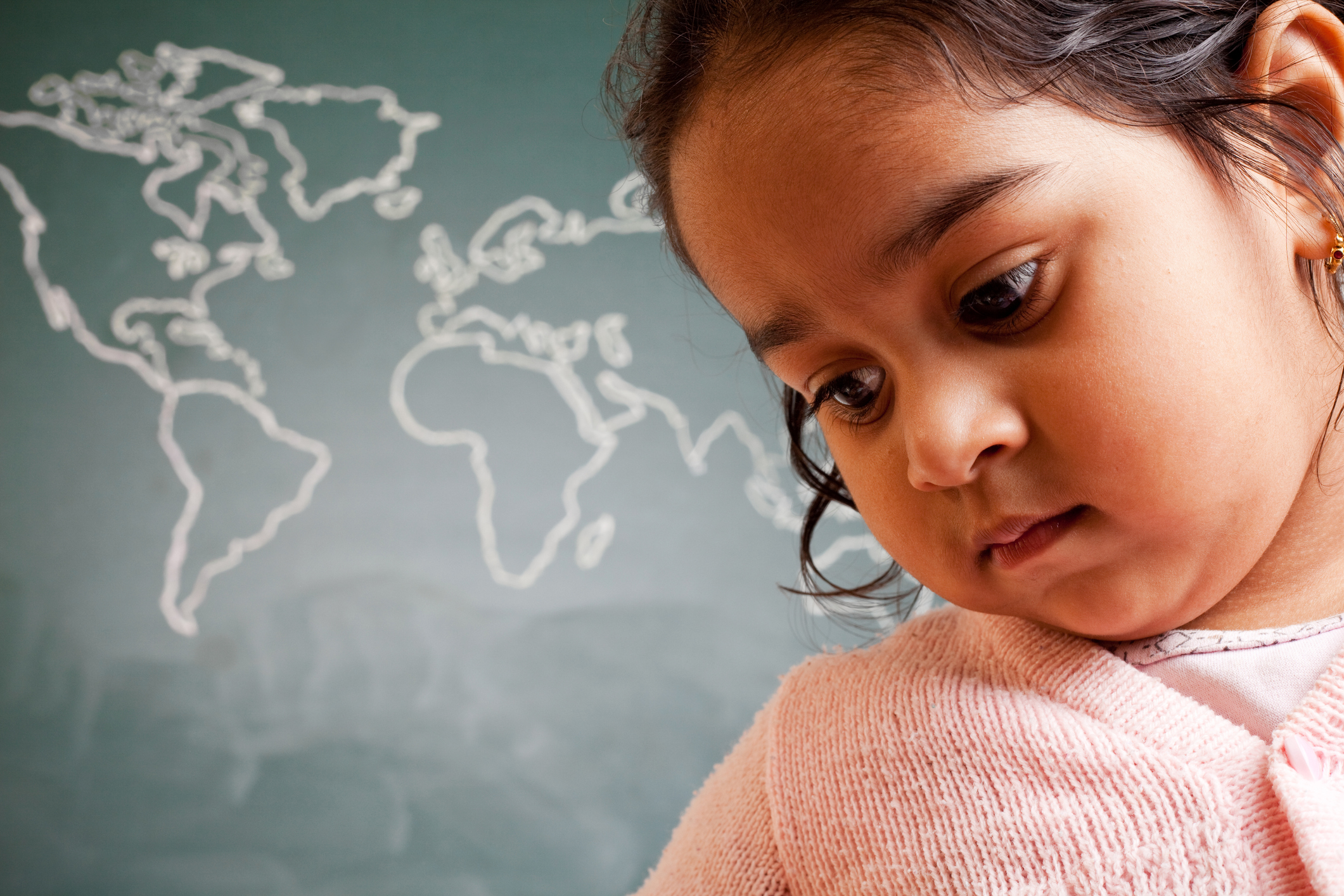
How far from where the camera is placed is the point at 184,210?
1.70 m

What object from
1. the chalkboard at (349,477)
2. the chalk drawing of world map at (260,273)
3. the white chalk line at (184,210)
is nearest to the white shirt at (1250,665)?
the chalkboard at (349,477)

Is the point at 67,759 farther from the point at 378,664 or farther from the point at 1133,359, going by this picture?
the point at 1133,359

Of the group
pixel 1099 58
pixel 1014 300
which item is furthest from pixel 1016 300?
pixel 1099 58

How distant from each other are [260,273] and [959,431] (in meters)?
1.65

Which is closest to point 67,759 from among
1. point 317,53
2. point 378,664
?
point 378,664

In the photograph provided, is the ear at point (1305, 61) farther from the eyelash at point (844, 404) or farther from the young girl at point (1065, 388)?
the eyelash at point (844, 404)

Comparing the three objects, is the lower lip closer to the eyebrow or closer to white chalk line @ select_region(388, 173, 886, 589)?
the eyebrow

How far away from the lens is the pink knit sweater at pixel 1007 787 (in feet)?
1.17

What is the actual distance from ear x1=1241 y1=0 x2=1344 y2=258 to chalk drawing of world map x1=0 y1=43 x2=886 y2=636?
1.32 metres

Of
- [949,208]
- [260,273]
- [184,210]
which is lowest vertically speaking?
[949,208]

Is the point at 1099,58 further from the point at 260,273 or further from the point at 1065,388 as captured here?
the point at 260,273

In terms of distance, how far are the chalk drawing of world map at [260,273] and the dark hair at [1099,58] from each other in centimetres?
130

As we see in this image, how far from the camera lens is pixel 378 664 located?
1.69 m

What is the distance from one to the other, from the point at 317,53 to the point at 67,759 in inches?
53.5
